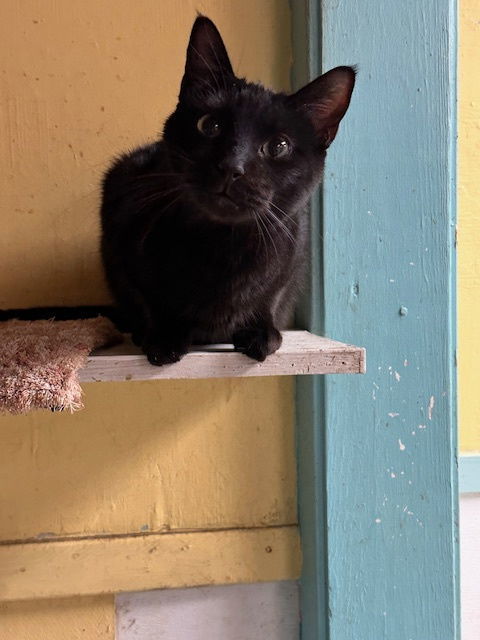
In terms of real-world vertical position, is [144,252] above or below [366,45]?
below

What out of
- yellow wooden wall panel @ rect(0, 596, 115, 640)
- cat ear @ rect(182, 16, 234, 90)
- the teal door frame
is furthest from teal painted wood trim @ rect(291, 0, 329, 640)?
yellow wooden wall panel @ rect(0, 596, 115, 640)

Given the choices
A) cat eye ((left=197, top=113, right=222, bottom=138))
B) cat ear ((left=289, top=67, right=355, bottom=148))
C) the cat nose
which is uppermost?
cat ear ((left=289, top=67, right=355, bottom=148))

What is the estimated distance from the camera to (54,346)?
0.70 m

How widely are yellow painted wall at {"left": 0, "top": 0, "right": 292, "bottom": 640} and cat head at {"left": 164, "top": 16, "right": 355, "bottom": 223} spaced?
0.86 ft

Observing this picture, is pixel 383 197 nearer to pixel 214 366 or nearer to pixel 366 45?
pixel 366 45

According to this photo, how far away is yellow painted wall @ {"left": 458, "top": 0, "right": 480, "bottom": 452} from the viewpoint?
1.08 m

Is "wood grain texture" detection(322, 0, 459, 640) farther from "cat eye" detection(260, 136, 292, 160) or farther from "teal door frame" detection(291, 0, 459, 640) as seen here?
"cat eye" detection(260, 136, 292, 160)

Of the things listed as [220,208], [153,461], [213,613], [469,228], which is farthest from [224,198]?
[213,613]

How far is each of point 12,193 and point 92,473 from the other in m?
0.49

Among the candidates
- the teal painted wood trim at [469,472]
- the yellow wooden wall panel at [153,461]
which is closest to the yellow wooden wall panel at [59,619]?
the yellow wooden wall panel at [153,461]

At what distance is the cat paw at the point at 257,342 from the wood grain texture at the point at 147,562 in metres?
0.43

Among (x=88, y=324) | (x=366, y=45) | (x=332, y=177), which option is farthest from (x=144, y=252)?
(x=366, y=45)

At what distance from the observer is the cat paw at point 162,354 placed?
0.68 m

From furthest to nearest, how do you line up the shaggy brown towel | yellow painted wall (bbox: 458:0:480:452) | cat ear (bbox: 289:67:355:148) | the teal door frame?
yellow painted wall (bbox: 458:0:480:452)
the teal door frame
cat ear (bbox: 289:67:355:148)
the shaggy brown towel
